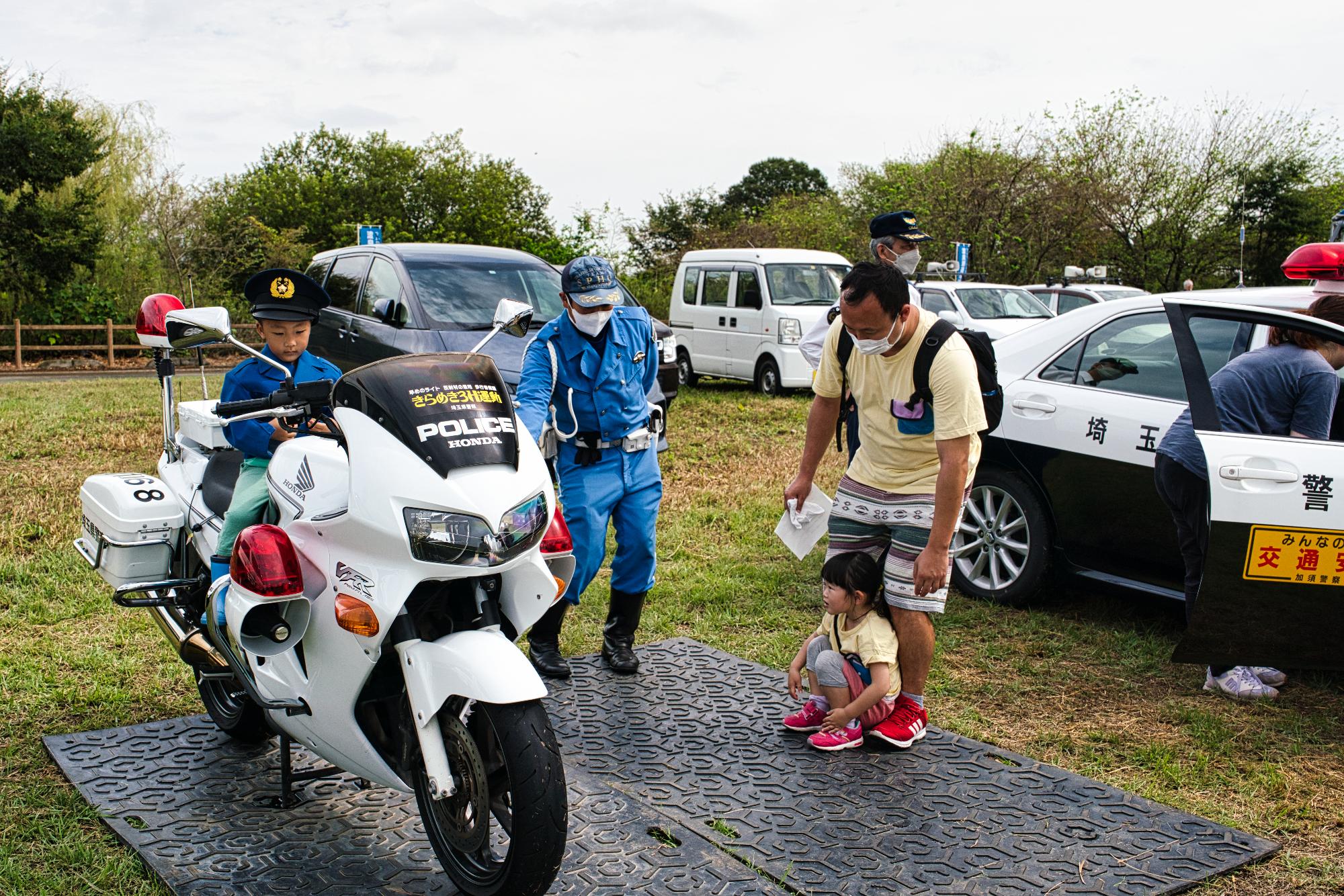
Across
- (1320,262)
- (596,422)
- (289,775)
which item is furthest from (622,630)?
(1320,262)

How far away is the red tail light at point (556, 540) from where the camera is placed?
328 centimetres

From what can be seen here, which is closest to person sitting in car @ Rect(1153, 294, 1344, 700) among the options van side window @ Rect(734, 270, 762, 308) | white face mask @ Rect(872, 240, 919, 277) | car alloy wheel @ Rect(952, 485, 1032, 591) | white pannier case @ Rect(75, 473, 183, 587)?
car alloy wheel @ Rect(952, 485, 1032, 591)

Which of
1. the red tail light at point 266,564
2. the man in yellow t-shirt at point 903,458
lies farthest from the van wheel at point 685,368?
the red tail light at point 266,564

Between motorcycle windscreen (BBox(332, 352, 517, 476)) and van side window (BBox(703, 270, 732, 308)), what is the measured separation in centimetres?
1382

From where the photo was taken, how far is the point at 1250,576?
13.8ft

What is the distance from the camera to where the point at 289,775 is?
143 inches

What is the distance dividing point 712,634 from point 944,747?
1.62 meters

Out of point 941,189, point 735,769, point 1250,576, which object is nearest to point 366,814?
point 735,769

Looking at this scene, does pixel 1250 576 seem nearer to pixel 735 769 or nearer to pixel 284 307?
pixel 735 769

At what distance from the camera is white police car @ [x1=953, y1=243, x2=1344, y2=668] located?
420 cm

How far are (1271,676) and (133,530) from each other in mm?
4529

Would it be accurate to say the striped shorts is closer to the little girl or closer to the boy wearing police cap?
the little girl

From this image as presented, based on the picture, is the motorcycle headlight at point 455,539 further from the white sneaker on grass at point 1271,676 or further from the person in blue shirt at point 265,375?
the white sneaker on grass at point 1271,676

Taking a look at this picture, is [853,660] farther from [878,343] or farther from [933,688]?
[878,343]
